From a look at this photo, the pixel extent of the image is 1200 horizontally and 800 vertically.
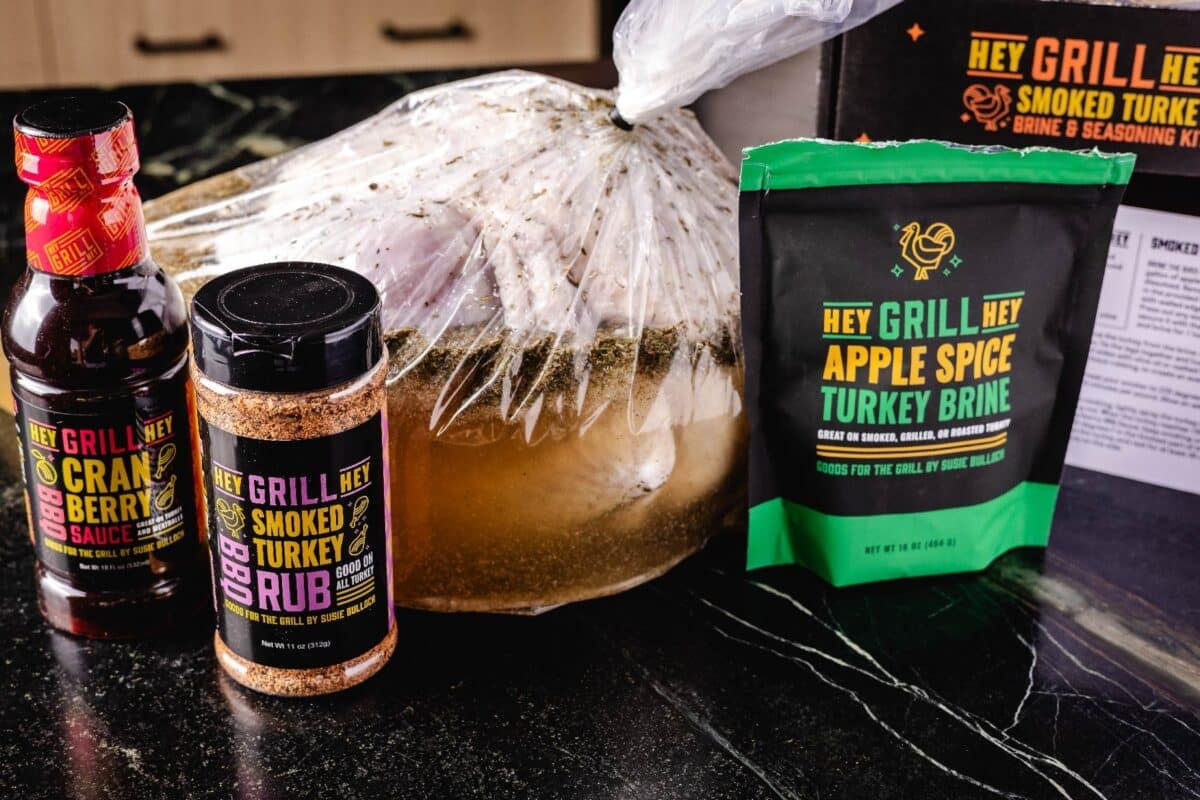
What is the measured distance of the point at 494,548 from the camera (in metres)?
0.78

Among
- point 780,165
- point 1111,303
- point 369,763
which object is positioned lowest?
point 369,763

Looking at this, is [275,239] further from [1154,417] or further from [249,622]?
[1154,417]

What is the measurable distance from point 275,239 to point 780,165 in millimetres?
319

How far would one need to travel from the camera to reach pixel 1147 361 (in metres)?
0.91

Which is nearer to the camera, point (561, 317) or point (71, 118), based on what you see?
point (71, 118)

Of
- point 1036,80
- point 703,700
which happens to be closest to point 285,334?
point 703,700

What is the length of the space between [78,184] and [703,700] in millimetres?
423

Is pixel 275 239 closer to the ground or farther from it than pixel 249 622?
farther from it

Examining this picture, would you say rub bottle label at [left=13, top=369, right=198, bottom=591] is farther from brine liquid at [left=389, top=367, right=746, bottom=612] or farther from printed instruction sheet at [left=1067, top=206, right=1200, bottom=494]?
printed instruction sheet at [left=1067, top=206, right=1200, bottom=494]

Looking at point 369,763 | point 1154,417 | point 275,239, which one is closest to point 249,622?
point 369,763

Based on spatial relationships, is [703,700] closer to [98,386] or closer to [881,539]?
[881,539]

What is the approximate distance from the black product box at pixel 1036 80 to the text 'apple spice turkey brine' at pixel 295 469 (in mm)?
376

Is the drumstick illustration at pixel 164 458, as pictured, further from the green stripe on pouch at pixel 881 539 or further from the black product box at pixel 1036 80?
the black product box at pixel 1036 80

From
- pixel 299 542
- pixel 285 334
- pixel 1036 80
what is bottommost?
pixel 299 542
